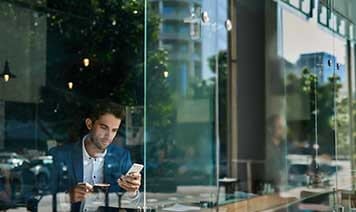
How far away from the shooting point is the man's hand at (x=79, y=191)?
2.82 meters

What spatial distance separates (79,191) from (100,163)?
10.1 inches

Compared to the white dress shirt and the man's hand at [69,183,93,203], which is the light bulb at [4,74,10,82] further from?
the white dress shirt

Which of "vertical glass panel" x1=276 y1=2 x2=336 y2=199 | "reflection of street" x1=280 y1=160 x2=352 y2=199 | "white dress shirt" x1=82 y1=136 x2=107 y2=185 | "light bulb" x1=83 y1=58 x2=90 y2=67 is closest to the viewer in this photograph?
"white dress shirt" x1=82 y1=136 x2=107 y2=185

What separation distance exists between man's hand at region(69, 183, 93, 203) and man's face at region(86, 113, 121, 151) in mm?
234

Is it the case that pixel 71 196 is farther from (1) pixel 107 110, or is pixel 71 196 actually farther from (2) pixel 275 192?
(2) pixel 275 192

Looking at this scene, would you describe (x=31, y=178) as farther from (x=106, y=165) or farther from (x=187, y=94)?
(x=187, y=94)

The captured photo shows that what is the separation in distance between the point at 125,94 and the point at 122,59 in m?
1.64

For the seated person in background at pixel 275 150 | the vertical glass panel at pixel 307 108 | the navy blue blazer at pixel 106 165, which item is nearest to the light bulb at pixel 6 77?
the navy blue blazer at pixel 106 165

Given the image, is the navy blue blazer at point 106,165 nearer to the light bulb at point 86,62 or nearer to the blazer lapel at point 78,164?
the blazer lapel at point 78,164

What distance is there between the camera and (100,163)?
277cm

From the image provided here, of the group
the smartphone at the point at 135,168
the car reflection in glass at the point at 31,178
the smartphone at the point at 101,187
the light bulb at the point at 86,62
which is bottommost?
the car reflection in glass at the point at 31,178

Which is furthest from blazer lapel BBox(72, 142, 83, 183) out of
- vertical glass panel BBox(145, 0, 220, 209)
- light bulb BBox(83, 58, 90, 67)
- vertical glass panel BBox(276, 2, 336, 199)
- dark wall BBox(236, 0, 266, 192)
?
dark wall BBox(236, 0, 266, 192)

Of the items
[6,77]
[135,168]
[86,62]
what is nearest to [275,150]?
[86,62]

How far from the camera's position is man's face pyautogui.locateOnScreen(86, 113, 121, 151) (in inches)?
111
